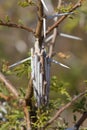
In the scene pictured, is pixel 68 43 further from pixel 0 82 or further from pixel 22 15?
pixel 0 82

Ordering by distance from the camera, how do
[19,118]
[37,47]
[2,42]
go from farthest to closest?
[2,42], [19,118], [37,47]

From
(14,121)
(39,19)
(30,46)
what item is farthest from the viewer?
(30,46)

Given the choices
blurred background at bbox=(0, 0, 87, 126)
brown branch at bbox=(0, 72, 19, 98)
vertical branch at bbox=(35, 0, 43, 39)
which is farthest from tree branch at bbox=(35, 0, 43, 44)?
blurred background at bbox=(0, 0, 87, 126)

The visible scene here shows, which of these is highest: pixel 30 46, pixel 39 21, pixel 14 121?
pixel 39 21

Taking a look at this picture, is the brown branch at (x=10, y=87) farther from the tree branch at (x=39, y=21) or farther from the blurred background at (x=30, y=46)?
the blurred background at (x=30, y=46)

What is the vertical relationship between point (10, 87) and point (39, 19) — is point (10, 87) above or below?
below

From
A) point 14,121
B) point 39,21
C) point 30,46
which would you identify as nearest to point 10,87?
point 14,121

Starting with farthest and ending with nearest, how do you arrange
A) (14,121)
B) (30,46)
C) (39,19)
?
(30,46), (14,121), (39,19)

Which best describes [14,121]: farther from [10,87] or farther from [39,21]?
[39,21]

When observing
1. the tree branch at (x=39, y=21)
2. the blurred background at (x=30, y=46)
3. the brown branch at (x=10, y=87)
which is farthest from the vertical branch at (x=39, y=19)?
the blurred background at (x=30, y=46)

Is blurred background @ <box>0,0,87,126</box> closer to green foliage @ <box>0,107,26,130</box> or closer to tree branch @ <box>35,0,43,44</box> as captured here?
green foliage @ <box>0,107,26,130</box>

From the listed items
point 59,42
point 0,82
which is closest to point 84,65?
point 59,42
